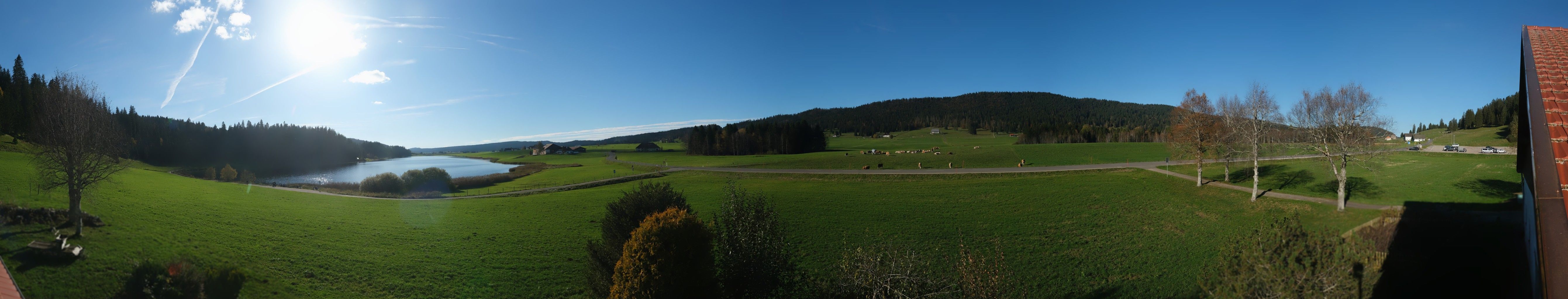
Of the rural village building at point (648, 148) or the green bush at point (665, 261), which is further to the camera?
the rural village building at point (648, 148)

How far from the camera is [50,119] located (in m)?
7.61

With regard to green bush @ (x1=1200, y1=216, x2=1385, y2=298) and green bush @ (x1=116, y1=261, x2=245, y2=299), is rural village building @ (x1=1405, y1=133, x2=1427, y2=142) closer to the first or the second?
green bush @ (x1=1200, y1=216, x2=1385, y2=298)

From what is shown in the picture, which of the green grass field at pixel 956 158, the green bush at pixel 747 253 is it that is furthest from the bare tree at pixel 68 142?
the green grass field at pixel 956 158

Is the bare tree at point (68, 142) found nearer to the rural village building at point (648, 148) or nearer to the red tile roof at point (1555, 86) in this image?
the red tile roof at point (1555, 86)

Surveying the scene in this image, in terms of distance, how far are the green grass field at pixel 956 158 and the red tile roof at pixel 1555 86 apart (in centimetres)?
2474

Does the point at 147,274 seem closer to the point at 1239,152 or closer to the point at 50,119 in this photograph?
the point at 50,119

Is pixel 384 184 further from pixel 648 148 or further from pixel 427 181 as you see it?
pixel 648 148

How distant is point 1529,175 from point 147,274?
14305 millimetres

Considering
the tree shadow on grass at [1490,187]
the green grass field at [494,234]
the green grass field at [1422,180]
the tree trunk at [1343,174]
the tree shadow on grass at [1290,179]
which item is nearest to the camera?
the tree shadow on grass at [1490,187]

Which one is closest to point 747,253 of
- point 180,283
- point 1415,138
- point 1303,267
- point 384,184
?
point 1303,267

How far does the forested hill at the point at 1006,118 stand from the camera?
186ft

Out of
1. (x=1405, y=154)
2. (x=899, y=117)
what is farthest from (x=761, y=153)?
(x=899, y=117)

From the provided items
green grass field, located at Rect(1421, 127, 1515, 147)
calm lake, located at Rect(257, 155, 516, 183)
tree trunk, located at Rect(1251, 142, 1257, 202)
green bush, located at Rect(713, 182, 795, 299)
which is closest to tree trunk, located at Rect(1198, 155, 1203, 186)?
tree trunk, located at Rect(1251, 142, 1257, 202)

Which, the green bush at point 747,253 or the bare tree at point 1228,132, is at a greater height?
the bare tree at point 1228,132
